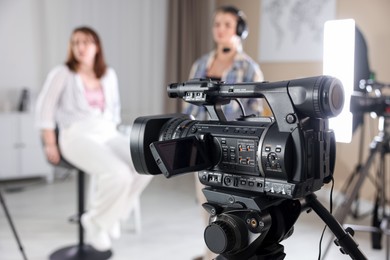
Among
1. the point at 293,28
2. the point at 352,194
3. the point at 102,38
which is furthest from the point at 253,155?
the point at 102,38

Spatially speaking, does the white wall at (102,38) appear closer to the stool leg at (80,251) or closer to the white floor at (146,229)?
the white floor at (146,229)

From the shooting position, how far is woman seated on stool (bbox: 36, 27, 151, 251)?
2.39m

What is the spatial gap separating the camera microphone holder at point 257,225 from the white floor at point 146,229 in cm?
134

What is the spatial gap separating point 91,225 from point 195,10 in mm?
3120

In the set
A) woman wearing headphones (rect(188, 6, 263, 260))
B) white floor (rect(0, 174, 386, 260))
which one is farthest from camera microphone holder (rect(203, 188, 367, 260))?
white floor (rect(0, 174, 386, 260))

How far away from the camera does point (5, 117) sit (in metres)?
4.07

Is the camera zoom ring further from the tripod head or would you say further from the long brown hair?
the long brown hair

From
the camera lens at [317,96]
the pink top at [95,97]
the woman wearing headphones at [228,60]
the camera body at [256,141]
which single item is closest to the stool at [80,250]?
the pink top at [95,97]

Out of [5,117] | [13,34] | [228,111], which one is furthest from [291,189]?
[13,34]

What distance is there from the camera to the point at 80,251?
2.44 m

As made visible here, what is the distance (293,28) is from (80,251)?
2.58 metres

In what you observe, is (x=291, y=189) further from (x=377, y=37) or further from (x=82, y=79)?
(x=377, y=37)

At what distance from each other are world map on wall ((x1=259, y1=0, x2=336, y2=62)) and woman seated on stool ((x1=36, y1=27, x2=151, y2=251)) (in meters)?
1.95

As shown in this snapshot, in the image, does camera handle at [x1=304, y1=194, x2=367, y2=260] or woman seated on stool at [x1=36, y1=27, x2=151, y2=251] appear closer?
camera handle at [x1=304, y1=194, x2=367, y2=260]
